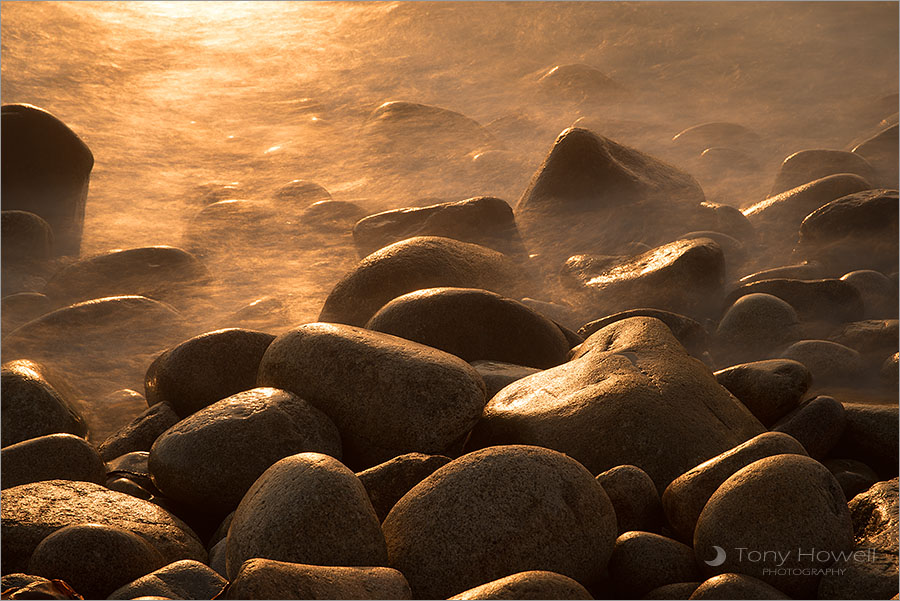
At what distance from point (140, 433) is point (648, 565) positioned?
2539mm

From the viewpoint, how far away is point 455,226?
651 centimetres

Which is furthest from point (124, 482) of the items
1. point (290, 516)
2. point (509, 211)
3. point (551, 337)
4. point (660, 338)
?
point (509, 211)

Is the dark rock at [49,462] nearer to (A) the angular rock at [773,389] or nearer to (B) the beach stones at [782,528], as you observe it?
(B) the beach stones at [782,528]

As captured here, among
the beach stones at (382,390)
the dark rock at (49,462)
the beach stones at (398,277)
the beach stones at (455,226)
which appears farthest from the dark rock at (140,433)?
the beach stones at (455,226)

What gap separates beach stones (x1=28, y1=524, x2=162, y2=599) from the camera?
105 inches

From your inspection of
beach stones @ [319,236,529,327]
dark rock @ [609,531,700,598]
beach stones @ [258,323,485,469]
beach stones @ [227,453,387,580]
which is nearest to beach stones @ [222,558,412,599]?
beach stones @ [227,453,387,580]

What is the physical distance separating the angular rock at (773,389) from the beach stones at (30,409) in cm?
313

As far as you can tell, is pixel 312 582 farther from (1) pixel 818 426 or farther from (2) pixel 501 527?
(1) pixel 818 426

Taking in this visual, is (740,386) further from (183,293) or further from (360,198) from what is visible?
(360,198)

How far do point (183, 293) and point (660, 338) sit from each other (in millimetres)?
3554

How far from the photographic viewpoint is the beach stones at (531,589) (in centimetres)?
224

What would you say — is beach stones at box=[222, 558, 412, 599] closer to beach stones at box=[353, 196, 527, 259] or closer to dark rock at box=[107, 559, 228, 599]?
dark rock at box=[107, 559, 228, 599]

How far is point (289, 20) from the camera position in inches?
507

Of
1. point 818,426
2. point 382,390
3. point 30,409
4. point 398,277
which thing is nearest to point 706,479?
point 818,426
